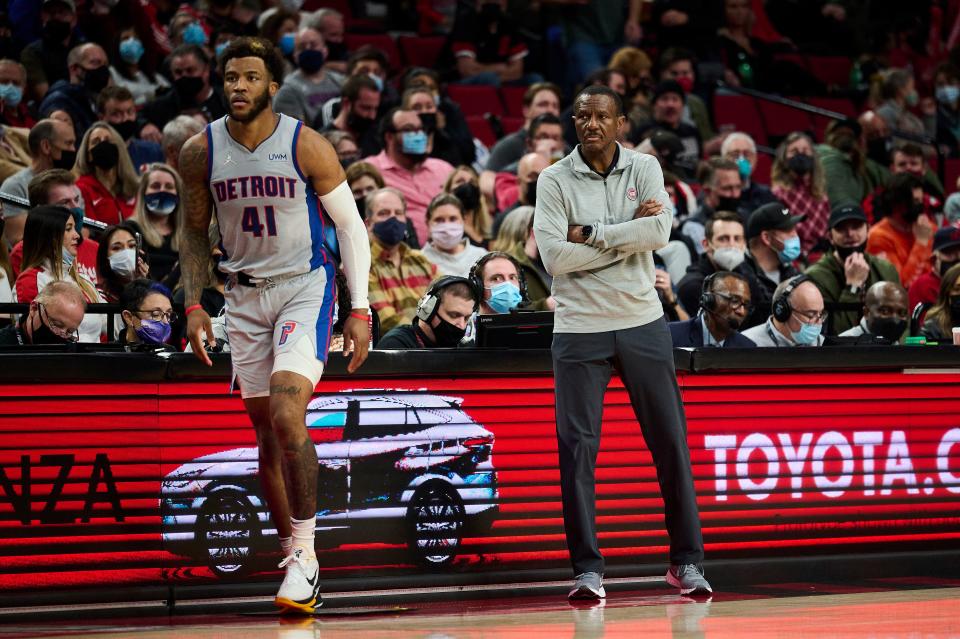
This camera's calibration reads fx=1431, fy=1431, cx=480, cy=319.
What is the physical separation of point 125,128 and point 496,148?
114 inches

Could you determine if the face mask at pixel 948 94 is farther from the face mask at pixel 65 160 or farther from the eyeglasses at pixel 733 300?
the face mask at pixel 65 160

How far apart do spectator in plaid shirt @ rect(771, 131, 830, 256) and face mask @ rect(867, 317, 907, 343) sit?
9.77 feet

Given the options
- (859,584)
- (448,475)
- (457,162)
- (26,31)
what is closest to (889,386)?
(859,584)

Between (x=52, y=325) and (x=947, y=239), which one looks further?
(x=947, y=239)

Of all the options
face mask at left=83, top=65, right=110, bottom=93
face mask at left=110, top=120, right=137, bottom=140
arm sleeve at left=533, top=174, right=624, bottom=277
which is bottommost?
arm sleeve at left=533, top=174, right=624, bottom=277

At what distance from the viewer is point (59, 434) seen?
18.9ft

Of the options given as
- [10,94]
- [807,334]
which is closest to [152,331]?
[807,334]

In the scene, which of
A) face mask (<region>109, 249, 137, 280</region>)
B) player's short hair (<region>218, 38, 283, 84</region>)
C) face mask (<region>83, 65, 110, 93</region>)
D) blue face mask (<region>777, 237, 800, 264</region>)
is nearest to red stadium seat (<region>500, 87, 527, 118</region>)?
face mask (<region>83, 65, 110, 93</region>)

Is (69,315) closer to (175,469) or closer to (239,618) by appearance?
(175,469)

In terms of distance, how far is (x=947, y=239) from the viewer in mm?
9695

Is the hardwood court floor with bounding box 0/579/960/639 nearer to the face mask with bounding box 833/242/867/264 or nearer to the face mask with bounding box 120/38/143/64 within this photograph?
the face mask with bounding box 833/242/867/264

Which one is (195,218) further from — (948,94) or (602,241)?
(948,94)

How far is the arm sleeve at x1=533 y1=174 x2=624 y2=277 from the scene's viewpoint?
5.75 metres

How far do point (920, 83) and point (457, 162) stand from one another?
7.77 meters
